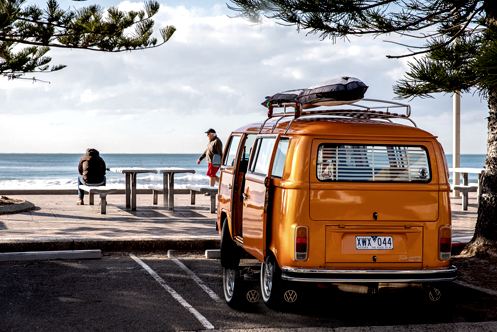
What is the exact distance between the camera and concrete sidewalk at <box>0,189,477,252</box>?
30.0 feet

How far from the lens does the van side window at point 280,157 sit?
5.45 meters

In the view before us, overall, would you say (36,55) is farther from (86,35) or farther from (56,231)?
(56,231)

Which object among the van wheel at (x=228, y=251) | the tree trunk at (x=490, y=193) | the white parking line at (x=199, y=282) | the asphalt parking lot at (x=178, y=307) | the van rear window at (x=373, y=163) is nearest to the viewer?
the van rear window at (x=373, y=163)

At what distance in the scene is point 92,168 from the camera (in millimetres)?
14664

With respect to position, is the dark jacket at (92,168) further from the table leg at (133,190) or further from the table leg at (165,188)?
the table leg at (165,188)

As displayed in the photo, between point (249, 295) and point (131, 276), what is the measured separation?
7.03 ft

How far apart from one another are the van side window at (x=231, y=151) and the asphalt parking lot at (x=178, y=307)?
148 centimetres

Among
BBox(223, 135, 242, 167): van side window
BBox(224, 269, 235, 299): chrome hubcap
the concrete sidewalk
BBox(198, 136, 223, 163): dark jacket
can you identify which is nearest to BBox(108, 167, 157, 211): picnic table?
the concrete sidewalk

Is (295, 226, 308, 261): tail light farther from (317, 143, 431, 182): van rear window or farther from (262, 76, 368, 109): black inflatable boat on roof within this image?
(262, 76, 368, 109): black inflatable boat on roof

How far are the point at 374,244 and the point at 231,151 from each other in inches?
103

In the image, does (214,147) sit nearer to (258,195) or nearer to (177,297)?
(177,297)

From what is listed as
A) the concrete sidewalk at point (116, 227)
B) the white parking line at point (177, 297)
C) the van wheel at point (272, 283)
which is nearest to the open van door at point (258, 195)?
the van wheel at point (272, 283)

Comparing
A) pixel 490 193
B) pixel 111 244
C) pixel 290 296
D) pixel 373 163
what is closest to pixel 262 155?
pixel 373 163

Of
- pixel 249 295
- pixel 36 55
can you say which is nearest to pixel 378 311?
pixel 249 295
